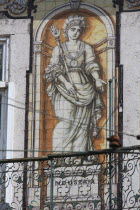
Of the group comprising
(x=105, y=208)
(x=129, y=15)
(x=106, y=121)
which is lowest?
(x=105, y=208)

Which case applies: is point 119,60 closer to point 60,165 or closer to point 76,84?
point 76,84

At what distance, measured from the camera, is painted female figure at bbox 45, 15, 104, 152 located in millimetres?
19234

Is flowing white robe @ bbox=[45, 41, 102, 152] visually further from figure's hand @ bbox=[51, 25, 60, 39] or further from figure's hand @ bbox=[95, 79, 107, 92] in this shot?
figure's hand @ bbox=[51, 25, 60, 39]

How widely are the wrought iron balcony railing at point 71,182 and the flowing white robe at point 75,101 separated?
400mm

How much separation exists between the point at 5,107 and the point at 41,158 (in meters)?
1.82

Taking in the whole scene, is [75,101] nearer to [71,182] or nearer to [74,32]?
[74,32]

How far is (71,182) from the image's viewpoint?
60.8 ft

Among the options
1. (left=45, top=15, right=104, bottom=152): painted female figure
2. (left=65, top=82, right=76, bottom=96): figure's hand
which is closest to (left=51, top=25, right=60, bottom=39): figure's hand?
(left=45, top=15, right=104, bottom=152): painted female figure

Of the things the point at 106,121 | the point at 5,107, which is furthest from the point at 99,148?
the point at 5,107

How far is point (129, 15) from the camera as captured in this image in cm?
1958

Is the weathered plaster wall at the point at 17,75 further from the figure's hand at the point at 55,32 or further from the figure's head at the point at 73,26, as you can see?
the figure's head at the point at 73,26

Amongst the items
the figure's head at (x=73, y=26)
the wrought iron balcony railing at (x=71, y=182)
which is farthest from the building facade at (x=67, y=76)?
the wrought iron balcony railing at (x=71, y=182)

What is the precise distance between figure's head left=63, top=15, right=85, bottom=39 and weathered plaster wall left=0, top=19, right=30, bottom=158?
65 cm

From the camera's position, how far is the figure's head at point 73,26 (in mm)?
19719
